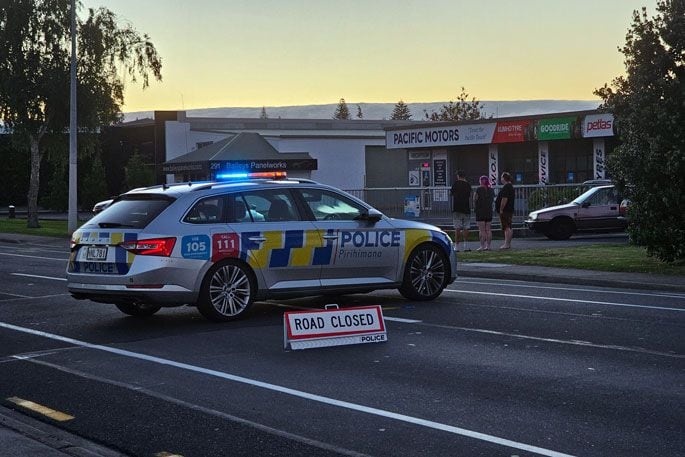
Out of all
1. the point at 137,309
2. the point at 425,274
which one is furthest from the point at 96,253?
the point at 425,274

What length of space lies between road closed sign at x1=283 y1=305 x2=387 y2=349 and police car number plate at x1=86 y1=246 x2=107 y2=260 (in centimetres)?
265

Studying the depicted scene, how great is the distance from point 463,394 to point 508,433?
1299 mm

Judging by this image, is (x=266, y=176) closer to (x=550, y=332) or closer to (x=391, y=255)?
(x=391, y=255)

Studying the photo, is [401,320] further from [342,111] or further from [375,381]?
[342,111]

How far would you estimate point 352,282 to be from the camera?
13.4m

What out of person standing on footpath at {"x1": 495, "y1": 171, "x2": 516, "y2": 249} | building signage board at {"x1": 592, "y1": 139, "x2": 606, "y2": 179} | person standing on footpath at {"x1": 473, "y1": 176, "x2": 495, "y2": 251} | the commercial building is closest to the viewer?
person standing on footpath at {"x1": 473, "y1": 176, "x2": 495, "y2": 251}

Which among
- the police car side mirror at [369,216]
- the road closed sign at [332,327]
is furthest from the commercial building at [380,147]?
the road closed sign at [332,327]

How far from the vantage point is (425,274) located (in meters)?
14.2

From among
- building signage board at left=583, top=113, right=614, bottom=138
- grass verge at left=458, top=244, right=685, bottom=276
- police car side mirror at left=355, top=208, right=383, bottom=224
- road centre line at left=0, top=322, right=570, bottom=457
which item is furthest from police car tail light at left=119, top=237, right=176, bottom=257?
building signage board at left=583, top=113, right=614, bottom=138

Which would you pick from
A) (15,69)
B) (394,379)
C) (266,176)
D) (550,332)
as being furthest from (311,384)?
(15,69)

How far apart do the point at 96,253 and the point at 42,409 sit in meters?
4.38

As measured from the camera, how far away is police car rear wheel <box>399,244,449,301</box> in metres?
14.0

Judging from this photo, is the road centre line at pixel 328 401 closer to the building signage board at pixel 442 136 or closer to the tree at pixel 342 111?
the building signage board at pixel 442 136

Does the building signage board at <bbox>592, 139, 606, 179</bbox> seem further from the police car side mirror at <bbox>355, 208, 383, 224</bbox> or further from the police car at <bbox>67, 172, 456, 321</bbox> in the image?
the police car side mirror at <bbox>355, 208, 383, 224</bbox>
